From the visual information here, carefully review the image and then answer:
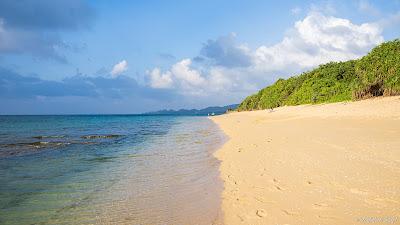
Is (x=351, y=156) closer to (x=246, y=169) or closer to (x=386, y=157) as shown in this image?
(x=386, y=157)

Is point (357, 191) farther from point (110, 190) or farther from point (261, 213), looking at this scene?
point (110, 190)

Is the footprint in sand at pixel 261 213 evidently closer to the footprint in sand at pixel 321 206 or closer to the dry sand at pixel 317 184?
the dry sand at pixel 317 184

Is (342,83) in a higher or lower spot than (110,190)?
higher

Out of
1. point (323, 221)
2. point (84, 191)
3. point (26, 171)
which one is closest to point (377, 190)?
point (323, 221)

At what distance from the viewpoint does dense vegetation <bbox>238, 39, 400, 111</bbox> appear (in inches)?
1251

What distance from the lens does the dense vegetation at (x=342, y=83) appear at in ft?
104

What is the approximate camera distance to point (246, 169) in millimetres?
9508

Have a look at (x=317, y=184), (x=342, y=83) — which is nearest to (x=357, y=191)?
(x=317, y=184)

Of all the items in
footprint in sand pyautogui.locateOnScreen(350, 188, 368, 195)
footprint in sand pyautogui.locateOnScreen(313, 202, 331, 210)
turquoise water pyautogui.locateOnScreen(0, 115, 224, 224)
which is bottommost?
turquoise water pyautogui.locateOnScreen(0, 115, 224, 224)

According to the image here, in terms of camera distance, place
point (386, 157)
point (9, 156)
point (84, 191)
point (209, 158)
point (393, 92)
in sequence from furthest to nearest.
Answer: point (393, 92) < point (9, 156) < point (209, 158) < point (386, 157) < point (84, 191)

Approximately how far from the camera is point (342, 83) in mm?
49219

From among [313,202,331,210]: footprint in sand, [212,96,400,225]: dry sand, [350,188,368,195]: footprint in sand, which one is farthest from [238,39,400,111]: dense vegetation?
[313,202,331,210]: footprint in sand

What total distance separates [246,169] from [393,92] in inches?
1059

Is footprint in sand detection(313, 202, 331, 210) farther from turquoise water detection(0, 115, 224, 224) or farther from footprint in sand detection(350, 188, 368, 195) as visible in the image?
turquoise water detection(0, 115, 224, 224)
